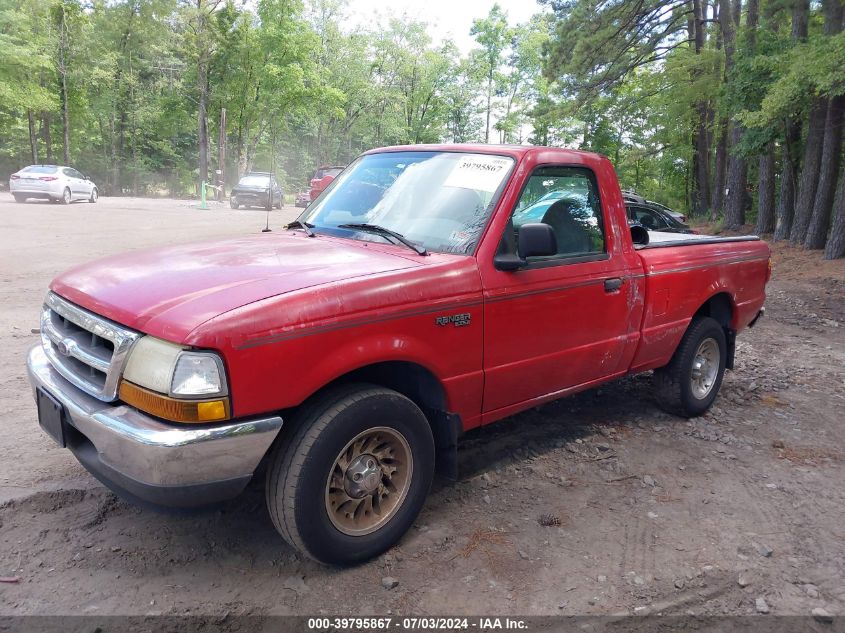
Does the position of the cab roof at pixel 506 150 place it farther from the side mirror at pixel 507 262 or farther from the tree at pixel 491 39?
the tree at pixel 491 39

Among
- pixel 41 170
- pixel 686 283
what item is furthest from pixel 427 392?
pixel 41 170

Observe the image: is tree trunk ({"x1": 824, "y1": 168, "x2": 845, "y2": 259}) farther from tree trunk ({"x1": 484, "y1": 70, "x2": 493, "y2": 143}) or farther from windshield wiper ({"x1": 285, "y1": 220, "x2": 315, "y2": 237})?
tree trunk ({"x1": 484, "y1": 70, "x2": 493, "y2": 143})

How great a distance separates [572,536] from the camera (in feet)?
10.8

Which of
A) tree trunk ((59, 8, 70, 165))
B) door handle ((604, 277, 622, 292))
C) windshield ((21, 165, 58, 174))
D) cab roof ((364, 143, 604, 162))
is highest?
tree trunk ((59, 8, 70, 165))

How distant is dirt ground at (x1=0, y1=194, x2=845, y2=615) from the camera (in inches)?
108

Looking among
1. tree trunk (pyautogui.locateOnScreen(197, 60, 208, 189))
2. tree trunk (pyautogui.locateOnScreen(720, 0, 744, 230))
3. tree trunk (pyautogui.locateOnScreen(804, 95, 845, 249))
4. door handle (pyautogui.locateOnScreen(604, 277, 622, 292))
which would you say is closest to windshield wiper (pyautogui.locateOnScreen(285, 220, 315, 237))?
door handle (pyautogui.locateOnScreen(604, 277, 622, 292))

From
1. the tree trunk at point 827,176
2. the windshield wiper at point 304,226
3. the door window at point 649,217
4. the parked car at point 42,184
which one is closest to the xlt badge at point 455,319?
the windshield wiper at point 304,226

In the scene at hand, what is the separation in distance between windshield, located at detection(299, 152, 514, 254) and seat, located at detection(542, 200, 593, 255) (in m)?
0.46

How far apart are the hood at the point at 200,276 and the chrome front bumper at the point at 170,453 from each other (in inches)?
14.4

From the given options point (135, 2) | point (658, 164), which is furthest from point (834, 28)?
point (135, 2)

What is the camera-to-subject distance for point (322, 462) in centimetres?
266

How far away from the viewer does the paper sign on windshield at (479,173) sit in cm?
357

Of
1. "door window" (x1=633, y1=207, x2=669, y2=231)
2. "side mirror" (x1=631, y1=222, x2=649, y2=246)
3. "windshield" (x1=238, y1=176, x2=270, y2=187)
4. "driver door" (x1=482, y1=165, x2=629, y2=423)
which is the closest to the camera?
"driver door" (x1=482, y1=165, x2=629, y2=423)

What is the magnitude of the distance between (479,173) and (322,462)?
1.91 meters
